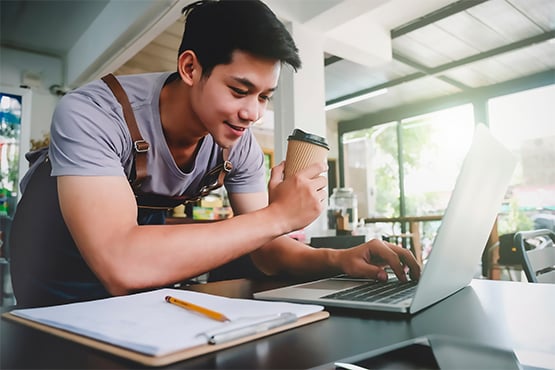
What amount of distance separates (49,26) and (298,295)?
4015 millimetres

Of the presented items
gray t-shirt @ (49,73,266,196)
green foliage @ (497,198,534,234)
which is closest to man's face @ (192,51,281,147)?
gray t-shirt @ (49,73,266,196)

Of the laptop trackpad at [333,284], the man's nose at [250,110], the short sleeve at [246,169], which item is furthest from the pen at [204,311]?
the short sleeve at [246,169]

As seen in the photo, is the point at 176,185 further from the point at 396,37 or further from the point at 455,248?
the point at 396,37

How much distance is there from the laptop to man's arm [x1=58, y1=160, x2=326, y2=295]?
0.33 feet

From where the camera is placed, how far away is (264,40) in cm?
83

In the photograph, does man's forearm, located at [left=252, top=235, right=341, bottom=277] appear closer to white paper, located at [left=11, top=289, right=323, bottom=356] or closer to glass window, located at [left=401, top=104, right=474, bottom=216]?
white paper, located at [left=11, top=289, right=323, bottom=356]

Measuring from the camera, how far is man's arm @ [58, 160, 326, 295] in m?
0.61

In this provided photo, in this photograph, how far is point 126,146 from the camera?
0.84 metres

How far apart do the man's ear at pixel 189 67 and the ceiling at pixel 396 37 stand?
5.71 ft

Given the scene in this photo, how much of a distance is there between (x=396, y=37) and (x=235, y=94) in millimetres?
2923

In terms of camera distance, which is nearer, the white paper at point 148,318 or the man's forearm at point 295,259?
the white paper at point 148,318

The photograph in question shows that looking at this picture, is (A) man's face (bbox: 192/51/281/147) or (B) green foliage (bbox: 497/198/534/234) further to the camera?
(B) green foliage (bbox: 497/198/534/234)

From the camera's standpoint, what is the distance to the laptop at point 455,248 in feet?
1.53

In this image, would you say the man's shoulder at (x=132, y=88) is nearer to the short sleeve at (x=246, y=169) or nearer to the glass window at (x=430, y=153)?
the short sleeve at (x=246, y=169)
